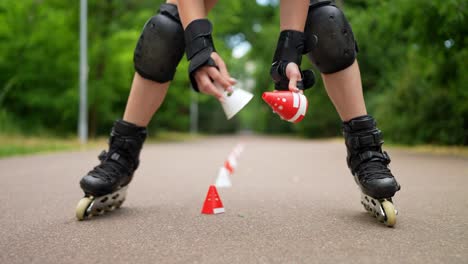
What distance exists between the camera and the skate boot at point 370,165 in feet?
7.06

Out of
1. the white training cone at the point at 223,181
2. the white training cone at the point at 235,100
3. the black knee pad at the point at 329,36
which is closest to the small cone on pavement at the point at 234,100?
the white training cone at the point at 235,100

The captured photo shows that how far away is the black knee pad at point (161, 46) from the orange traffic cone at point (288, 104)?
74 cm

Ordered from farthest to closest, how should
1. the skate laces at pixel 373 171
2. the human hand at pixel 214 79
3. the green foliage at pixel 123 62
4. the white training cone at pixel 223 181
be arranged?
1. the green foliage at pixel 123 62
2. the white training cone at pixel 223 181
3. the skate laces at pixel 373 171
4. the human hand at pixel 214 79

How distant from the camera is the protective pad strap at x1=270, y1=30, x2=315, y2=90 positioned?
6.32ft

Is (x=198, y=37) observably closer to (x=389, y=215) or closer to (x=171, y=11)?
(x=171, y=11)

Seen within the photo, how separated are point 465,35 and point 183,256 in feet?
24.3

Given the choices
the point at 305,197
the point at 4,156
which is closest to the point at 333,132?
the point at 4,156

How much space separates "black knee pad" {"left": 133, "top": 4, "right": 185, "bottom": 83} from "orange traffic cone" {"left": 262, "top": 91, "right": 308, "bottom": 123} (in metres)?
0.74

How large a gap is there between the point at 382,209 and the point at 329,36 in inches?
34.6

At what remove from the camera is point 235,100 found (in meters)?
1.60

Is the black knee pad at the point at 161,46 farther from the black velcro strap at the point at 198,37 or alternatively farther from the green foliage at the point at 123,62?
the green foliage at the point at 123,62

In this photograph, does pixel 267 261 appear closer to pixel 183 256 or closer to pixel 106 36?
pixel 183 256

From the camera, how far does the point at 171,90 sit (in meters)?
17.4

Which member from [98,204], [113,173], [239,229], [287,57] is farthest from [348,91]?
[98,204]
